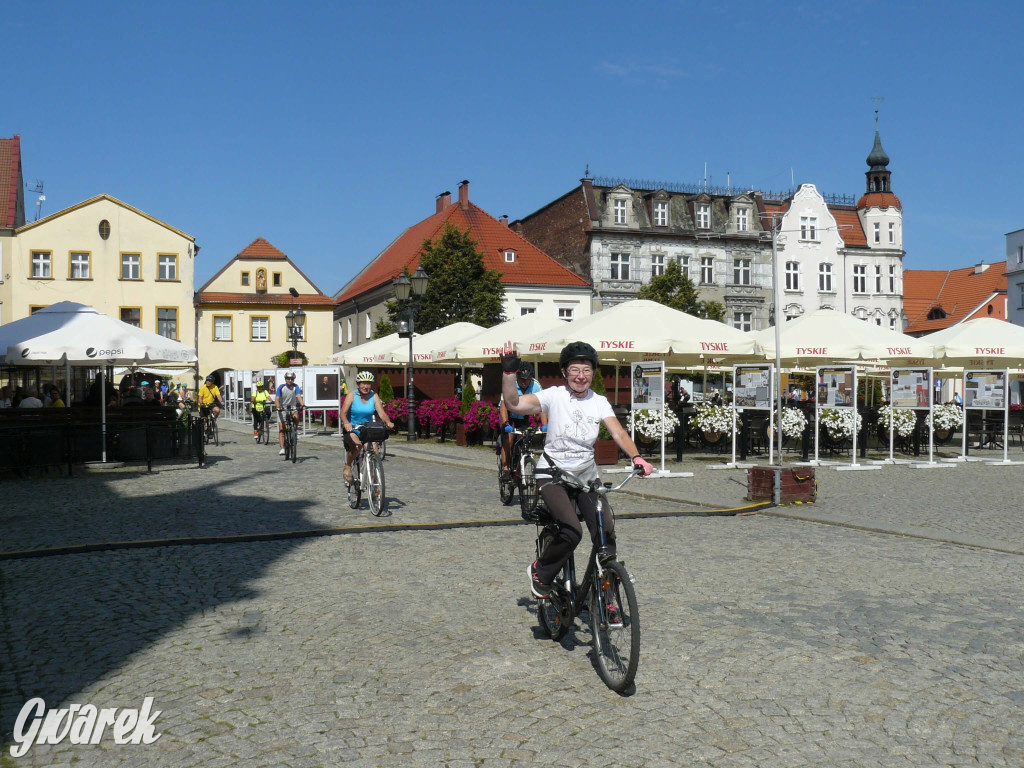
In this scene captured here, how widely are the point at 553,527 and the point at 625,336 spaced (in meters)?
13.4

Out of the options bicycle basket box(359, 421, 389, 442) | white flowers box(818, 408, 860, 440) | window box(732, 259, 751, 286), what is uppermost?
window box(732, 259, 751, 286)

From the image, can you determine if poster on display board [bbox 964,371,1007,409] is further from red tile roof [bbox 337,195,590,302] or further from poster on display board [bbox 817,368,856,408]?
red tile roof [bbox 337,195,590,302]

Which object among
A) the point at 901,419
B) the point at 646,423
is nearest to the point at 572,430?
the point at 646,423

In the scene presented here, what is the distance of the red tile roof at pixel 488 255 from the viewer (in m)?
60.1

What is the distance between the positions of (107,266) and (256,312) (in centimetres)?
1203

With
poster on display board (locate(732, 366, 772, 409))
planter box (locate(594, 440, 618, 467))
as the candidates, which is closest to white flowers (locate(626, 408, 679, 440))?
planter box (locate(594, 440, 618, 467))

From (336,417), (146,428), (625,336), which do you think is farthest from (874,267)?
(146,428)

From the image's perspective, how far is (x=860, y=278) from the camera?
65500 mm

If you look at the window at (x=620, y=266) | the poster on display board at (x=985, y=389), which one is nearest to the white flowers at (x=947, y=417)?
the poster on display board at (x=985, y=389)

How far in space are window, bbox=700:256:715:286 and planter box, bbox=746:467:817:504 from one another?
49.9 metres

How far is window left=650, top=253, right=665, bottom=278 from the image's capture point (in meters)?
61.1

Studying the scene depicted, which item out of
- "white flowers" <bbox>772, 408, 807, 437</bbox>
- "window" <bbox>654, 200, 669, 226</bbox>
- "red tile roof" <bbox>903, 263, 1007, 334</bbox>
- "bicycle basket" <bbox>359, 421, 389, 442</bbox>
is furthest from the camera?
"red tile roof" <bbox>903, 263, 1007, 334</bbox>

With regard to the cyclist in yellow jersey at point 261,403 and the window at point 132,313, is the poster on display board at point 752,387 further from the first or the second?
the window at point 132,313

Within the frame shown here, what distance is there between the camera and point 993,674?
5457 mm
